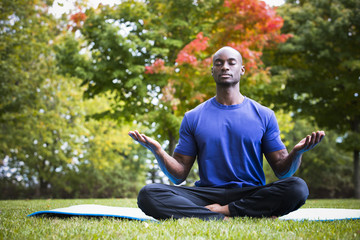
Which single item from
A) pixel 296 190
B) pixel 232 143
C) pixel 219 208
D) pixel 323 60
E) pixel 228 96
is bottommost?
pixel 219 208

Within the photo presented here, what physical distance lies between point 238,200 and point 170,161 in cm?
87

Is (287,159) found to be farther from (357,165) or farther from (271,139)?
(357,165)

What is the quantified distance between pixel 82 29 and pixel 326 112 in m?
9.30

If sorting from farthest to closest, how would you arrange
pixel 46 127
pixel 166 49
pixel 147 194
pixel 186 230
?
pixel 46 127 < pixel 166 49 < pixel 147 194 < pixel 186 230

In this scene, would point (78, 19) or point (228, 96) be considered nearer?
point (228, 96)

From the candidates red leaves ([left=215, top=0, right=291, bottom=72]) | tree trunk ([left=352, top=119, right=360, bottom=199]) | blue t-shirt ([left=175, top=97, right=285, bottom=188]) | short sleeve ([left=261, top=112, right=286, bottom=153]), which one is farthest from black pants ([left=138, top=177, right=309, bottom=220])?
tree trunk ([left=352, top=119, right=360, bottom=199])

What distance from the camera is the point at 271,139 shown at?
13.7 feet

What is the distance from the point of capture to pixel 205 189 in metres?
4.04

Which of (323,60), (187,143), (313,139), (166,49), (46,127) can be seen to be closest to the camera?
(313,139)

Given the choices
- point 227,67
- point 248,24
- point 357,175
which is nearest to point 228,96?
point 227,67

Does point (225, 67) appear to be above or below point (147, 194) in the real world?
above

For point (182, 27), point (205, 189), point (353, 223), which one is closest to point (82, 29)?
point (182, 27)

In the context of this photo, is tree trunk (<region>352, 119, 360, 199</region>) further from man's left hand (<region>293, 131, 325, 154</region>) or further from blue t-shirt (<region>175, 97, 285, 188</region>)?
man's left hand (<region>293, 131, 325, 154</region>)

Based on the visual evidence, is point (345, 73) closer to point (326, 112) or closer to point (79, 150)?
point (326, 112)
